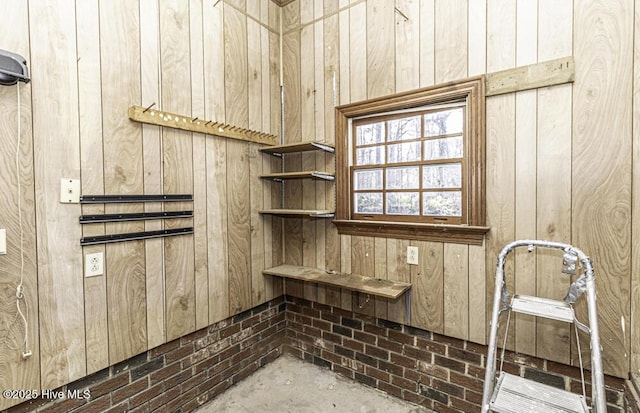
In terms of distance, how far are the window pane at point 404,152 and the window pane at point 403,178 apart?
0.06 meters

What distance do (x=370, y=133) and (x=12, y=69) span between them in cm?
196

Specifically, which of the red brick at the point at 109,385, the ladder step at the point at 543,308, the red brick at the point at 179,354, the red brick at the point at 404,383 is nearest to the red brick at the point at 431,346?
the red brick at the point at 404,383

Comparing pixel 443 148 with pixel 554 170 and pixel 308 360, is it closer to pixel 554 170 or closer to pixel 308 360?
pixel 554 170

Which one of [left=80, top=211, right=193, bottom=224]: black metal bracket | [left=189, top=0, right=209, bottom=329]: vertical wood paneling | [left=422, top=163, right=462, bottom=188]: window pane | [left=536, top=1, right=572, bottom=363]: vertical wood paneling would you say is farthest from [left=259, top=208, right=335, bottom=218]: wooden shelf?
[left=536, top=1, right=572, bottom=363]: vertical wood paneling

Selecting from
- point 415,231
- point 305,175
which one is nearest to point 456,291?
point 415,231

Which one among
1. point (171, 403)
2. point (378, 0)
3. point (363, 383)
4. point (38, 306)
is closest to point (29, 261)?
point (38, 306)

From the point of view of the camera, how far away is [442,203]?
6.48 ft

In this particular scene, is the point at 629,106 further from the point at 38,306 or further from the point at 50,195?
the point at 38,306

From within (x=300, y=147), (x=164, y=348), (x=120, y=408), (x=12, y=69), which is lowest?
(x=120, y=408)

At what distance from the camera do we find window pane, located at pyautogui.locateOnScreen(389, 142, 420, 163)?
206cm

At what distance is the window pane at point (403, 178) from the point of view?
6.80ft

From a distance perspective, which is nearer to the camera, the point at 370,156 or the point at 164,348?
the point at 164,348

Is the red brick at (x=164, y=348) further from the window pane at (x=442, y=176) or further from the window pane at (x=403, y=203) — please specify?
the window pane at (x=442, y=176)

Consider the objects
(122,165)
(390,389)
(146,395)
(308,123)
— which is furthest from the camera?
(308,123)
